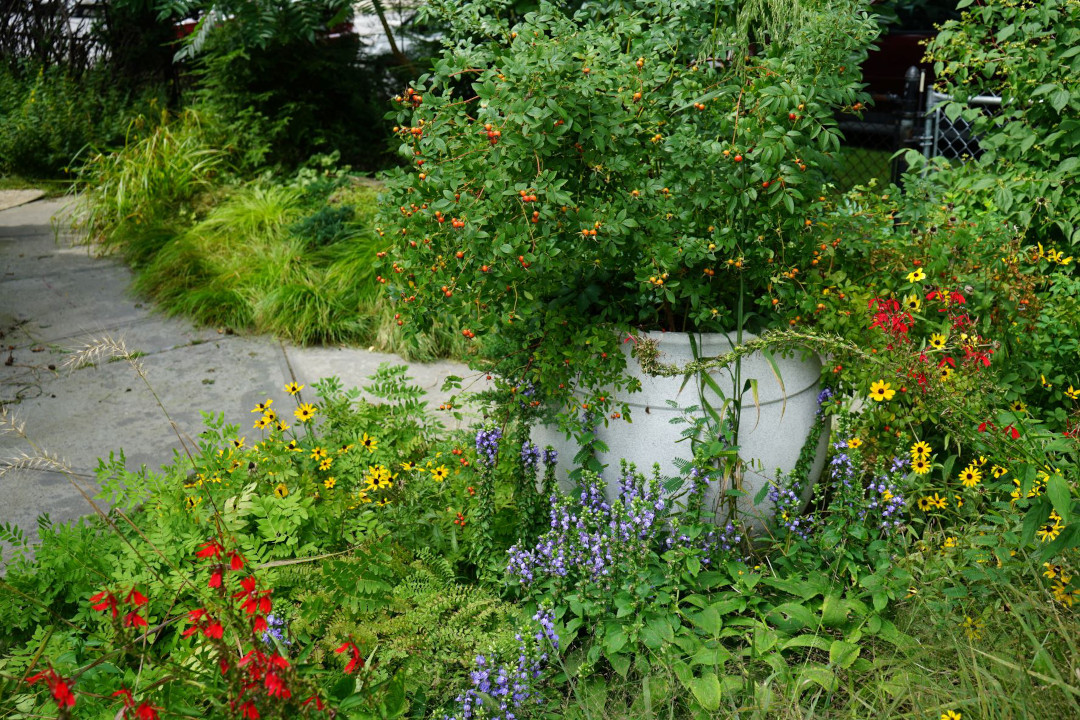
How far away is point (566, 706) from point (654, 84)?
1670mm

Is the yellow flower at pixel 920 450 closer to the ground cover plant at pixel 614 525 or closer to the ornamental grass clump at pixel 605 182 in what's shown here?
the ground cover plant at pixel 614 525

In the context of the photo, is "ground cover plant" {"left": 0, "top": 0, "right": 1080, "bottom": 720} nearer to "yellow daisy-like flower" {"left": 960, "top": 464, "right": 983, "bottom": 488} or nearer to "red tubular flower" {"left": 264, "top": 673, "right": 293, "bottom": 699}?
"yellow daisy-like flower" {"left": 960, "top": 464, "right": 983, "bottom": 488}

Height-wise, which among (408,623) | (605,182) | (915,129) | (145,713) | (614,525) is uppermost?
(605,182)

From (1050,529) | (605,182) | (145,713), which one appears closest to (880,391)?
(1050,529)

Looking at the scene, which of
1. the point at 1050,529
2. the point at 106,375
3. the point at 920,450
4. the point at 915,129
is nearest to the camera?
the point at 1050,529

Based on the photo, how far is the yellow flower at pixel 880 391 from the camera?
2578mm

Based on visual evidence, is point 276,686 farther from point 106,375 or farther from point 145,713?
point 106,375

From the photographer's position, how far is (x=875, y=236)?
9.79 ft

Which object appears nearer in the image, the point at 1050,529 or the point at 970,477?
the point at 1050,529

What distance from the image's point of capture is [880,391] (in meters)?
2.60

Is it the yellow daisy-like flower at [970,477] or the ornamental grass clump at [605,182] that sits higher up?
the ornamental grass clump at [605,182]

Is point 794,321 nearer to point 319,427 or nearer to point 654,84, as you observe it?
point 654,84

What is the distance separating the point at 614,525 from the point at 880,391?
2.83 feet

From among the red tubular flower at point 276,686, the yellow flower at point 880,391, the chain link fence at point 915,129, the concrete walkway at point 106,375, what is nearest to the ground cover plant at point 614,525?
the yellow flower at point 880,391
